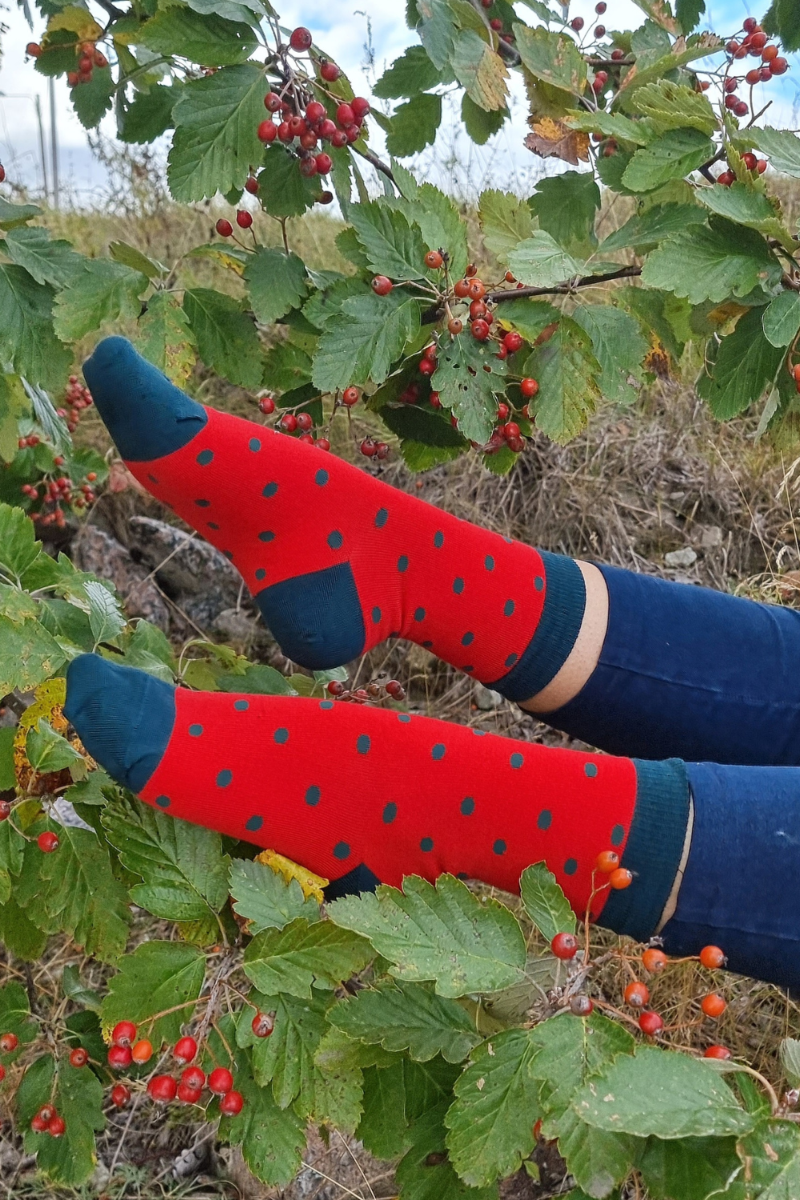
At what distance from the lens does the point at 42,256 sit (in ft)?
3.06

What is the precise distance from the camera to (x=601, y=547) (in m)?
2.02

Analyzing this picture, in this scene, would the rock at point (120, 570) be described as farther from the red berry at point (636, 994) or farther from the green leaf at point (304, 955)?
the red berry at point (636, 994)

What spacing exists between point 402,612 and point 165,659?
29 centimetres

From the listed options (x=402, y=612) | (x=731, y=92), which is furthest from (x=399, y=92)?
(x=402, y=612)

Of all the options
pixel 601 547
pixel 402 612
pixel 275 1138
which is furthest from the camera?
pixel 601 547

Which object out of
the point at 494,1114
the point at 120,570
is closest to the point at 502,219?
the point at 494,1114

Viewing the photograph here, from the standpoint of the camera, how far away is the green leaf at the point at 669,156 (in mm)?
841

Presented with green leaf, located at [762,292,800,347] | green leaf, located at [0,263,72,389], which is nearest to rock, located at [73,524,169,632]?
green leaf, located at [0,263,72,389]

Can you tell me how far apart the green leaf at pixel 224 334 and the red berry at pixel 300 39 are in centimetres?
27

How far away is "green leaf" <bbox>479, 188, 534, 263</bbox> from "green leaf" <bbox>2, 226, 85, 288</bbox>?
438 mm

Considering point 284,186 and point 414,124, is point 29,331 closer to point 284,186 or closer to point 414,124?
point 284,186

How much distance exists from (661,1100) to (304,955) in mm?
250

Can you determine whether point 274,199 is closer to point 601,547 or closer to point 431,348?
point 431,348

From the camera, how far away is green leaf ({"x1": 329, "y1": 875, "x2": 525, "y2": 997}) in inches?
20.8
